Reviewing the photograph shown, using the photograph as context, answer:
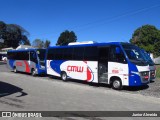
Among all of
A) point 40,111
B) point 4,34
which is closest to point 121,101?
point 40,111

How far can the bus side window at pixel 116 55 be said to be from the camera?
1446 centimetres

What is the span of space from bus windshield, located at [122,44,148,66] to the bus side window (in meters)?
0.33

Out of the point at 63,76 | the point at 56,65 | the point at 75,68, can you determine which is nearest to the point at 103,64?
the point at 75,68

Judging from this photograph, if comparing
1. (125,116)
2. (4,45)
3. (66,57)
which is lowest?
(125,116)

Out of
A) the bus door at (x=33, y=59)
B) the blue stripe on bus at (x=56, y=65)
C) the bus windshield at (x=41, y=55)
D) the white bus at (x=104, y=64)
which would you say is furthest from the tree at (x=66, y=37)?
the white bus at (x=104, y=64)

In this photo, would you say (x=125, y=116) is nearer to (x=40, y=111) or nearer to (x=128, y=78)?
(x=40, y=111)

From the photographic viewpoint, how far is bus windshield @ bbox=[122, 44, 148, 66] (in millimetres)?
14305

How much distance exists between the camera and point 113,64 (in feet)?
49.2

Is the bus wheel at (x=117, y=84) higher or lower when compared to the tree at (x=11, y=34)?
lower

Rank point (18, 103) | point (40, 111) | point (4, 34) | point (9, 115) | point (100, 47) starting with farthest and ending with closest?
point (4, 34) → point (100, 47) → point (18, 103) → point (40, 111) → point (9, 115)

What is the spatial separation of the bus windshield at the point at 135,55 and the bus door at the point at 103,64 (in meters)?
1.39

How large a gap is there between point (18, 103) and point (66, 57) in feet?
31.6

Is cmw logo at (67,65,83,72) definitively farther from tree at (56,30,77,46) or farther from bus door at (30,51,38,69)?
tree at (56,30,77,46)

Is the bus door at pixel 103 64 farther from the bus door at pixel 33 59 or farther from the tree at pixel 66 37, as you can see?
the tree at pixel 66 37
